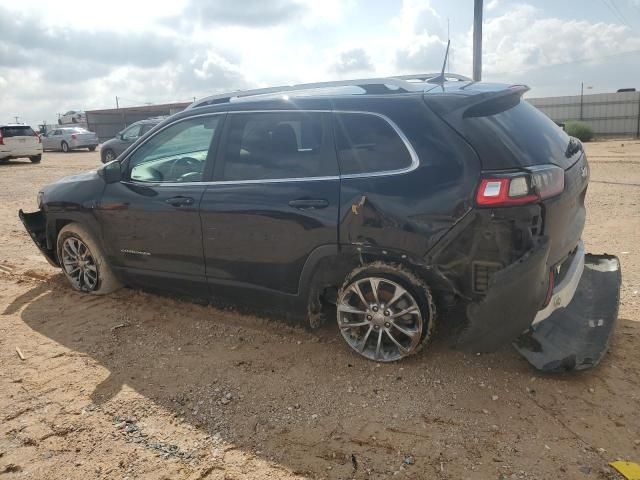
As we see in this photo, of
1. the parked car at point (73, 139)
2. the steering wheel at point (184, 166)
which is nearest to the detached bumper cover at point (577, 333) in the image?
the steering wheel at point (184, 166)

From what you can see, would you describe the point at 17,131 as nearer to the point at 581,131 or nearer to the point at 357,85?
the point at 357,85

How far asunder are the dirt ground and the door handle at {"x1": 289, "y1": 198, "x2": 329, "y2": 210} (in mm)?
1089

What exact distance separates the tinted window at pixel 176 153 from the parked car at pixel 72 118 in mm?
49394

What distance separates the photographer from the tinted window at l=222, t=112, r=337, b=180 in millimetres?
3455

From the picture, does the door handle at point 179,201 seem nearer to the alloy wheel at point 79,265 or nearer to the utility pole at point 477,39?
the alloy wheel at point 79,265

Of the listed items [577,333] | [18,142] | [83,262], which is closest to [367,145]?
[577,333]

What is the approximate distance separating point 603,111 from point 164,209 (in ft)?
94.3

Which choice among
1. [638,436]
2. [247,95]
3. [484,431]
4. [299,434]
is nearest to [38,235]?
[247,95]

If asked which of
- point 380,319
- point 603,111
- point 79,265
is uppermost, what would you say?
point 603,111

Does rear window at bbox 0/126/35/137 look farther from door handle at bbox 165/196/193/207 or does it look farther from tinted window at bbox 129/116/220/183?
door handle at bbox 165/196/193/207

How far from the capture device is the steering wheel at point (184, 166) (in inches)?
159

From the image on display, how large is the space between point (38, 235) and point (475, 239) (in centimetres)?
440

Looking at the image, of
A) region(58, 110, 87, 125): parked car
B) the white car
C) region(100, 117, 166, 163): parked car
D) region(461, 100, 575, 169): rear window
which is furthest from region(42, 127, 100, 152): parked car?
region(461, 100, 575, 169): rear window

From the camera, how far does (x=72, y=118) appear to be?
49406 millimetres
